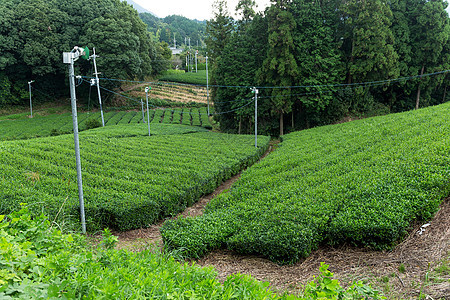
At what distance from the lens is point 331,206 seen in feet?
20.7

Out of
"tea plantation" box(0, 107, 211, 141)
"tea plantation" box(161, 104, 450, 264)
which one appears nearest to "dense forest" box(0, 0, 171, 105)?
"tea plantation" box(0, 107, 211, 141)

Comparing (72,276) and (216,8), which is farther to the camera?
(216,8)

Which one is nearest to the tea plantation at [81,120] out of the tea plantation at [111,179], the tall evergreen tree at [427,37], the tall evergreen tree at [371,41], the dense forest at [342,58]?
the dense forest at [342,58]

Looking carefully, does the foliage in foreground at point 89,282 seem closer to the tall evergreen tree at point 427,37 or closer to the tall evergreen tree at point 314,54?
the tall evergreen tree at point 314,54

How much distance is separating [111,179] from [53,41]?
29258 millimetres

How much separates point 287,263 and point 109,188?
5.88 meters

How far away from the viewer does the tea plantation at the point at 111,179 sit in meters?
7.34

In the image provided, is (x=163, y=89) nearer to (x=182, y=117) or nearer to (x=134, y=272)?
(x=182, y=117)

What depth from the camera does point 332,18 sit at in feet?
78.6

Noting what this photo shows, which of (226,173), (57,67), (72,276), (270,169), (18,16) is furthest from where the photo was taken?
(57,67)

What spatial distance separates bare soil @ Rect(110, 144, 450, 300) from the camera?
12.7ft

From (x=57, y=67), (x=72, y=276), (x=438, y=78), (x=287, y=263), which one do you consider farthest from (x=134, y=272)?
(x=57, y=67)

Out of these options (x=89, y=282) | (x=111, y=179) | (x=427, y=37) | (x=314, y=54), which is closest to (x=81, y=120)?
(x=314, y=54)

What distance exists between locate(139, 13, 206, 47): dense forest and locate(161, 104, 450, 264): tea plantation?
309 feet
